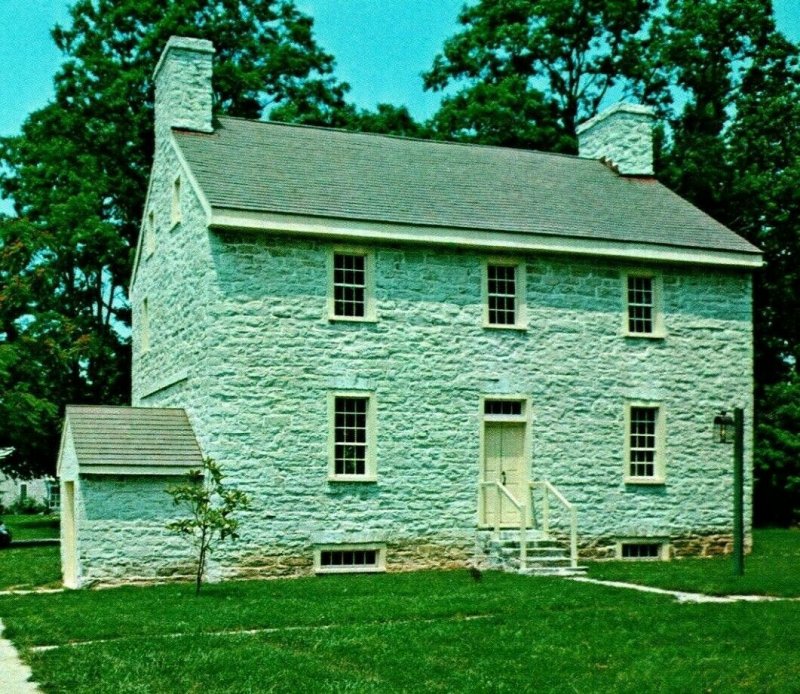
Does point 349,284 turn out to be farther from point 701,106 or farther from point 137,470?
point 701,106

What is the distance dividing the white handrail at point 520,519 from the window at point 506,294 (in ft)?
9.75

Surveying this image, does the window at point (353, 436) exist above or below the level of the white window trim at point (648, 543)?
Result: above

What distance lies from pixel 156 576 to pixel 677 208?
13187 millimetres

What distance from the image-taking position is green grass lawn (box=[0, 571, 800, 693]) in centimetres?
1010

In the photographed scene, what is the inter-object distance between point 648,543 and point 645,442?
191 cm

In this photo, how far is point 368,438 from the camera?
21.4 m

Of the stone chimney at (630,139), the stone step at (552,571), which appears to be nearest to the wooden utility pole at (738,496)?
the stone step at (552,571)

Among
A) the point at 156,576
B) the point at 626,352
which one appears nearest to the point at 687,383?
the point at 626,352

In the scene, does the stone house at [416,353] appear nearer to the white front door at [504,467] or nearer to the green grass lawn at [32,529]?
the white front door at [504,467]

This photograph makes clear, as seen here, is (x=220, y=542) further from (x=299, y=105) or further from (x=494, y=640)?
(x=299, y=105)

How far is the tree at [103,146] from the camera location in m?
32.3

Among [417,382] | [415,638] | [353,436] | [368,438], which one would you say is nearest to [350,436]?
[353,436]

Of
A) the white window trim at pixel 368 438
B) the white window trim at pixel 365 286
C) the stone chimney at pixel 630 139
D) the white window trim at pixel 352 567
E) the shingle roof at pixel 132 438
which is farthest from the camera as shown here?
the stone chimney at pixel 630 139

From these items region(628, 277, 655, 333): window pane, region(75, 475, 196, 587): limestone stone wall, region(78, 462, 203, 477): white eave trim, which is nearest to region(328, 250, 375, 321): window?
region(78, 462, 203, 477): white eave trim
